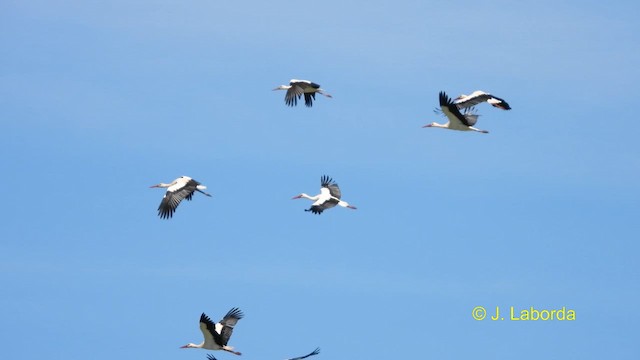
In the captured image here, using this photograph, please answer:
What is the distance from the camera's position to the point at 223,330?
42.4 m

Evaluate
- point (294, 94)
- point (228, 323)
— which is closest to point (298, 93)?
point (294, 94)

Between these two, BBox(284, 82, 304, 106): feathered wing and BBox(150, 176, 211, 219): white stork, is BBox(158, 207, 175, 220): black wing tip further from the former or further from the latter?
BBox(284, 82, 304, 106): feathered wing

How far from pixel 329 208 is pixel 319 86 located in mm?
4068

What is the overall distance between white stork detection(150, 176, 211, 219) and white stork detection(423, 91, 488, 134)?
678 cm

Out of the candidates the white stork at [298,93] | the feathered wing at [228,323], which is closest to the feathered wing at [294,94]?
the white stork at [298,93]

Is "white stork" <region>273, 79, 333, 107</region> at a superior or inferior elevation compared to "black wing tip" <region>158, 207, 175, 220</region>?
superior

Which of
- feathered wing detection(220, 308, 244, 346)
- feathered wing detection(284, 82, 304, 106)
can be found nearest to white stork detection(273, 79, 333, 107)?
feathered wing detection(284, 82, 304, 106)

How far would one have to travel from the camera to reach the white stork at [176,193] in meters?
43.6

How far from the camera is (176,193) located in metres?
44.0

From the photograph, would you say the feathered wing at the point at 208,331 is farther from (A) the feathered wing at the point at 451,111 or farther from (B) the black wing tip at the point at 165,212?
(A) the feathered wing at the point at 451,111

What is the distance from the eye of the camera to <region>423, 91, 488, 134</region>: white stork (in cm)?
4219

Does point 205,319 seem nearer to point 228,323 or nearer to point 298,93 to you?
point 228,323

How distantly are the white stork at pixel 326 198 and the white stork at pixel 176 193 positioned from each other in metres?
3.29

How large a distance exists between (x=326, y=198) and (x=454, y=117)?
Result: 463 cm
